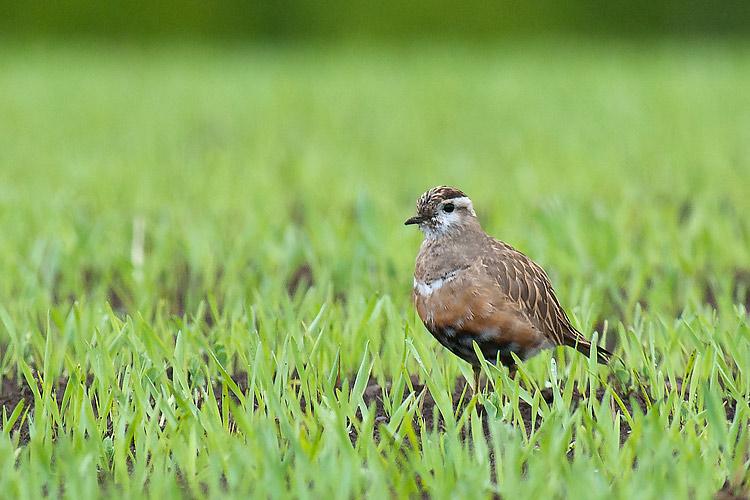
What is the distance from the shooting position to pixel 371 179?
773cm

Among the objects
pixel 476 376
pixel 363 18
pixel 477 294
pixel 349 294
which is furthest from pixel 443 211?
pixel 363 18

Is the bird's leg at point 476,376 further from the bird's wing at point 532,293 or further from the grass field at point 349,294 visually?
the bird's wing at point 532,293

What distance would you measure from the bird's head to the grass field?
0.42 metres

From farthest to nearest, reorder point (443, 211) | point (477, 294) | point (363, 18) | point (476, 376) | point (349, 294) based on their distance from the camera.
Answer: point (363, 18), point (349, 294), point (443, 211), point (476, 376), point (477, 294)

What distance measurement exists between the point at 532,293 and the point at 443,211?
0.39m

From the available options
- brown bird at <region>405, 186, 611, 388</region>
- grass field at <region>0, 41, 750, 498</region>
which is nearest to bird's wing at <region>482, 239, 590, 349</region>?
brown bird at <region>405, 186, 611, 388</region>

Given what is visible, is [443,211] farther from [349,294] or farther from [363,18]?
[363,18]

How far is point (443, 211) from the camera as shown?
3.83 metres

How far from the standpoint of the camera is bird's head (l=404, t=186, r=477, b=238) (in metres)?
3.81

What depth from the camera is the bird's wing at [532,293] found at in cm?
371

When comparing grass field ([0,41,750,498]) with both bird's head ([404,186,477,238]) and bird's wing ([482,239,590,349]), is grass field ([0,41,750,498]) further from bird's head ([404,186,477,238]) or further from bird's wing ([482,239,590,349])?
bird's head ([404,186,477,238])

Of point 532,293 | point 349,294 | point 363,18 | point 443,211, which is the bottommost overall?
point 349,294

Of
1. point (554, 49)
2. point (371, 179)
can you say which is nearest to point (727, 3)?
point (554, 49)

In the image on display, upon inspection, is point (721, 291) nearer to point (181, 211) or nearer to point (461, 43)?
point (181, 211)
